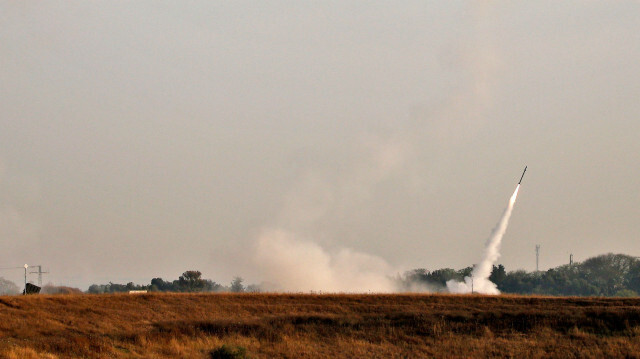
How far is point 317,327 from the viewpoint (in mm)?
53719

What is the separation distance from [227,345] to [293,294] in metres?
23.5

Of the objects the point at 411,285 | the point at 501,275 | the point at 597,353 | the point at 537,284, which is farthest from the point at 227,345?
the point at 537,284

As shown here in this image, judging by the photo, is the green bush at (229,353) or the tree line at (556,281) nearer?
the green bush at (229,353)

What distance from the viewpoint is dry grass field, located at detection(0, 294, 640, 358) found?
4678 centimetres

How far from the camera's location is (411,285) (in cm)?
15525

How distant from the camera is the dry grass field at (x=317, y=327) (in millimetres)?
46781

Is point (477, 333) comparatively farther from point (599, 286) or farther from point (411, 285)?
point (599, 286)

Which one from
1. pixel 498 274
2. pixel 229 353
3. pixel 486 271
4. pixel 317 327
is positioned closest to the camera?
pixel 229 353

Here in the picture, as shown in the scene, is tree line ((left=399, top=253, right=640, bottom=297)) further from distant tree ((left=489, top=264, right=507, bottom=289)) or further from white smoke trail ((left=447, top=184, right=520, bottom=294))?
white smoke trail ((left=447, top=184, right=520, bottom=294))

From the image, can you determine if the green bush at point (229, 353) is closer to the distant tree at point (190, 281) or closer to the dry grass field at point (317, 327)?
the dry grass field at point (317, 327)

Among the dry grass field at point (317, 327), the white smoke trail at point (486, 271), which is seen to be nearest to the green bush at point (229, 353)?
the dry grass field at point (317, 327)

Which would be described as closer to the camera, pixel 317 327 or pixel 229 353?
pixel 229 353

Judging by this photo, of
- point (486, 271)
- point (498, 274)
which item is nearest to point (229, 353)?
point (486, 271)

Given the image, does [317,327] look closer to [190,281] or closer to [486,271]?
[486,271]
